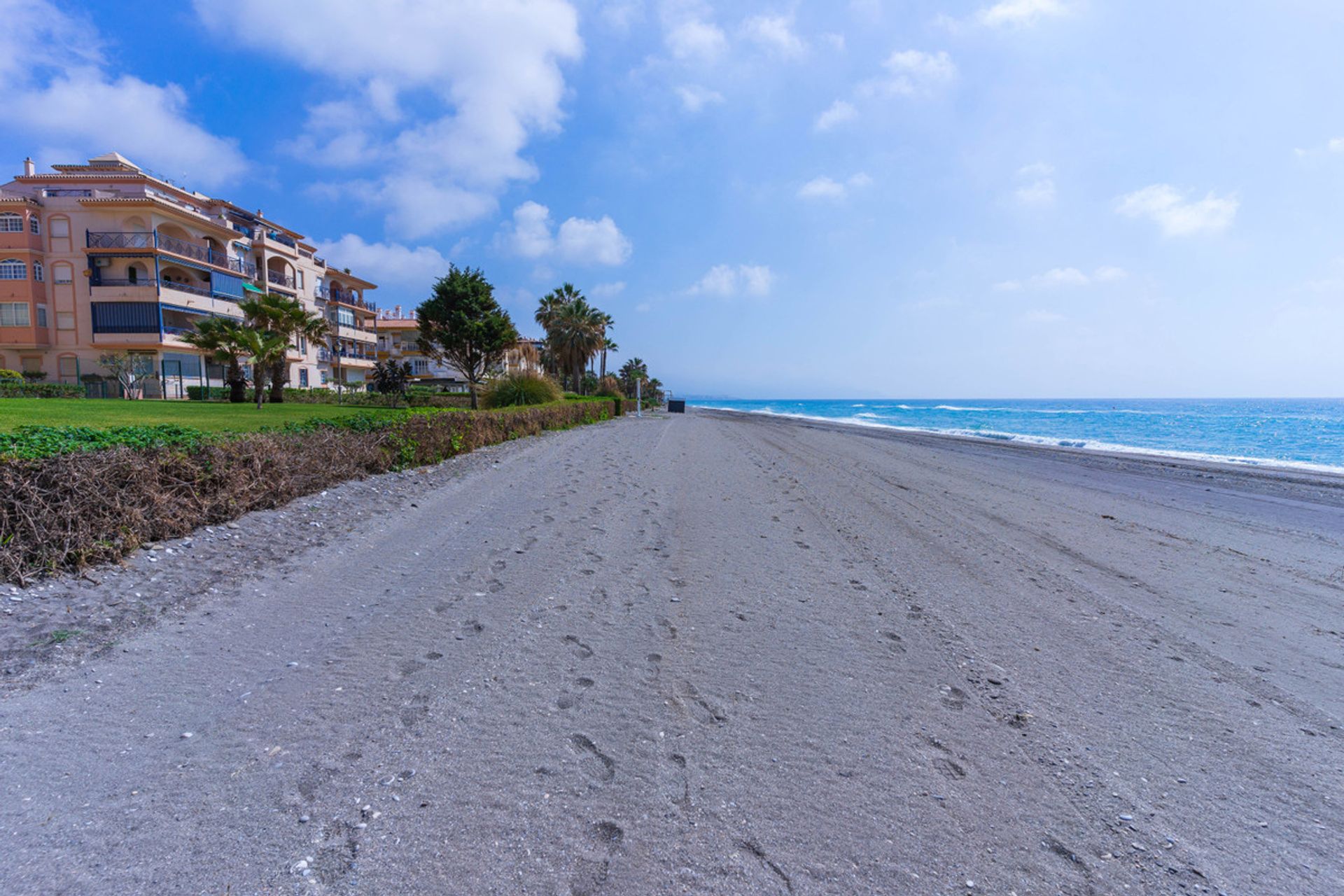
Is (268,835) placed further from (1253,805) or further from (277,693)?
(1253,805)

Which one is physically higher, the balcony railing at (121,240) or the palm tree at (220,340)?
the balcony railing at (121,240)

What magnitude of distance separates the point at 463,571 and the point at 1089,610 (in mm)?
5341

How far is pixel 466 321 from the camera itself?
106 ft

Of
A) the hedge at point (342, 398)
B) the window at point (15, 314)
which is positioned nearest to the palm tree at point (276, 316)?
the hedge at point (342, 398)

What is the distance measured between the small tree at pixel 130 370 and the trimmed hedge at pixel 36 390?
1.74 metres

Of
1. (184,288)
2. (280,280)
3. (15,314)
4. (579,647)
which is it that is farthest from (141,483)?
(280,280)

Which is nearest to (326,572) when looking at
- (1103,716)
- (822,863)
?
(822,863)

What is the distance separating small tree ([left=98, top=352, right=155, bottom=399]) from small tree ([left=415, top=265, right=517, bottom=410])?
47.5ft

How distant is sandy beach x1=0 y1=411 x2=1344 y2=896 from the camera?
7.08 feet

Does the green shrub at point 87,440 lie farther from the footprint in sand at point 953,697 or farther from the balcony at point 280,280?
the balcony at point 280,280

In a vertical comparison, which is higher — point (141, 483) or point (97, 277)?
point (97, 277)

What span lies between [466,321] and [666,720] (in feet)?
106

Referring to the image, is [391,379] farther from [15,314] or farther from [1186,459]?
[1186,459]

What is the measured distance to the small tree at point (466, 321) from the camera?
32.7 m
